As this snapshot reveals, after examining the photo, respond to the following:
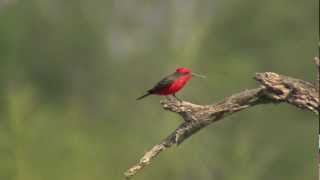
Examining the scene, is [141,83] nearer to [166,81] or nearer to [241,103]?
[166,81]

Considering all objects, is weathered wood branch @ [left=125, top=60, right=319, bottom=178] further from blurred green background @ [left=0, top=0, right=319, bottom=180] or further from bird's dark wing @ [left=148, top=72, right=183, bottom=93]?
blurred green background @ [left=0, top=0, right=319, bottom=180]

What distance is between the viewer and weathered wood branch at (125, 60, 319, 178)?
2.88 metres

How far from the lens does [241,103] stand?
3.06 meters

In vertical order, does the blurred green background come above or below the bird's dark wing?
below

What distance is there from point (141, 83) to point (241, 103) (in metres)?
14.8

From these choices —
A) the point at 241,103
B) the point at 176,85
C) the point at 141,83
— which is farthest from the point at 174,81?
the point at 141,83

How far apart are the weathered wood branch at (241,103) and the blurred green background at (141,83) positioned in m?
0.98

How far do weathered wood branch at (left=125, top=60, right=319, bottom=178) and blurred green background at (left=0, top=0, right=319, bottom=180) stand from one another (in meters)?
0.98

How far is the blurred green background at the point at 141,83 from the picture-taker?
9086 mm

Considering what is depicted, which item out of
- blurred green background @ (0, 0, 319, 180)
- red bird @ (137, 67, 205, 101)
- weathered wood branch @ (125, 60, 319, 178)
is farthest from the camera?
blurred green background @ (0, 0, 319, 180)

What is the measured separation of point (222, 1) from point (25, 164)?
1015 centimetres

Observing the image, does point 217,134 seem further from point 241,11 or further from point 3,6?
point 3,6

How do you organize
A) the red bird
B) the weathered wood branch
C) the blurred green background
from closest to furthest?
1. the weathered wood branch
2. the red bird
3. the blurred green background

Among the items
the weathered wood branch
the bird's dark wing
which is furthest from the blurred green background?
the weathered wood branch
